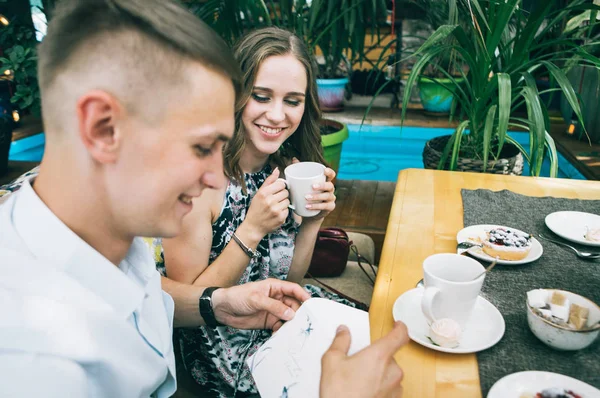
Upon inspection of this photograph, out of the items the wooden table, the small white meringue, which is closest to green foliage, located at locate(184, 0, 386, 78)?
the wooden table

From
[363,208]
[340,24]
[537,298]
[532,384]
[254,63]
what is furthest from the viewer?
[340,24]

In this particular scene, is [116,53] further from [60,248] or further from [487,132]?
[487,132]

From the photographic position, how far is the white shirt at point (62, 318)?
51 centimetres

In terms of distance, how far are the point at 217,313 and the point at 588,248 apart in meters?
0.93

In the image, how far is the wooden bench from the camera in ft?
7.87

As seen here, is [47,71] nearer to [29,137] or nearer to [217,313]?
[217,313]

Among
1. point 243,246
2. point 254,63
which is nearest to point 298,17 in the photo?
point 254,63

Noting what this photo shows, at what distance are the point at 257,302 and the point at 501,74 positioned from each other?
4.58ft

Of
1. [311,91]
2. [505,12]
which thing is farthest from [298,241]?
[505,12]

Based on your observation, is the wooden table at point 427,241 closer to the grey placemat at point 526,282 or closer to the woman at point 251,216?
the grey placemat at point 526,282

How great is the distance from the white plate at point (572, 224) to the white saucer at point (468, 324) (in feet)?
1.31

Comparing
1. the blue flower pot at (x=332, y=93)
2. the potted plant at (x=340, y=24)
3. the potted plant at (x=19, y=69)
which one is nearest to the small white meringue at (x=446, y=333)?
the potted plant at (x=340, y=24)

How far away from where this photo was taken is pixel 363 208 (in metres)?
2.88

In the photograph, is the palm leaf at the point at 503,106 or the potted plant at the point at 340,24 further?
the potted plant at the point at 340,24
